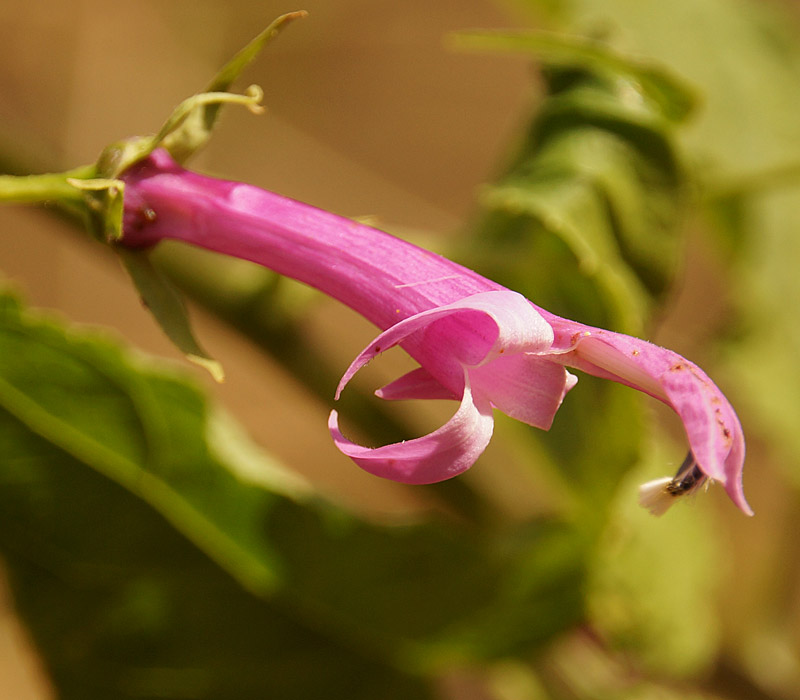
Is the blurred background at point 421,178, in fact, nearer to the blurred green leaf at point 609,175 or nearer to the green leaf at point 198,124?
the blurred green leaf at point 609,175

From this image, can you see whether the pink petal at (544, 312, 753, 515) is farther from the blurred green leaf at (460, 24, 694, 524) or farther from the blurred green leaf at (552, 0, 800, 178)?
the blurred green leaf at (552, 0, 800, 178)

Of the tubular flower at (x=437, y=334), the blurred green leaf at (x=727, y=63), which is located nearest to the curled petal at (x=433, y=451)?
the tubular flower at (x=437, y=334)

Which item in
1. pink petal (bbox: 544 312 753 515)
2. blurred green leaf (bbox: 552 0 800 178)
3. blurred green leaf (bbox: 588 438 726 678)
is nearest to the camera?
pink petal (bbox: 544 312 753 515)

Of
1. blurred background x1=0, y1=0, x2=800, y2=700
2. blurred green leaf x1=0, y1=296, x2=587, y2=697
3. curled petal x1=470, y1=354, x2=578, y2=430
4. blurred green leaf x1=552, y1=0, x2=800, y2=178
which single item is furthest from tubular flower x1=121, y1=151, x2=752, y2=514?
blurred green leaf x1=552, y1=0, x2=800, y2=178

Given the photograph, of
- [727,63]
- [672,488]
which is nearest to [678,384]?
[672,488]

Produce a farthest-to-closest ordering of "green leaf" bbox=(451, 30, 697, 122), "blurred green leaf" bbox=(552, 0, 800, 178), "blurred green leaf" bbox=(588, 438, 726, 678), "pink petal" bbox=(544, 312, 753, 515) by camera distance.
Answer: "blurred green leaf" bbox=(552, 0, 800, 178)
"blurred green leaf" bbox=(588, 438, 726, 678)
"green leaf" bbox=(451, 30, 697, 122)
"pink petal" bbox=(544, 312, 753, 515)
